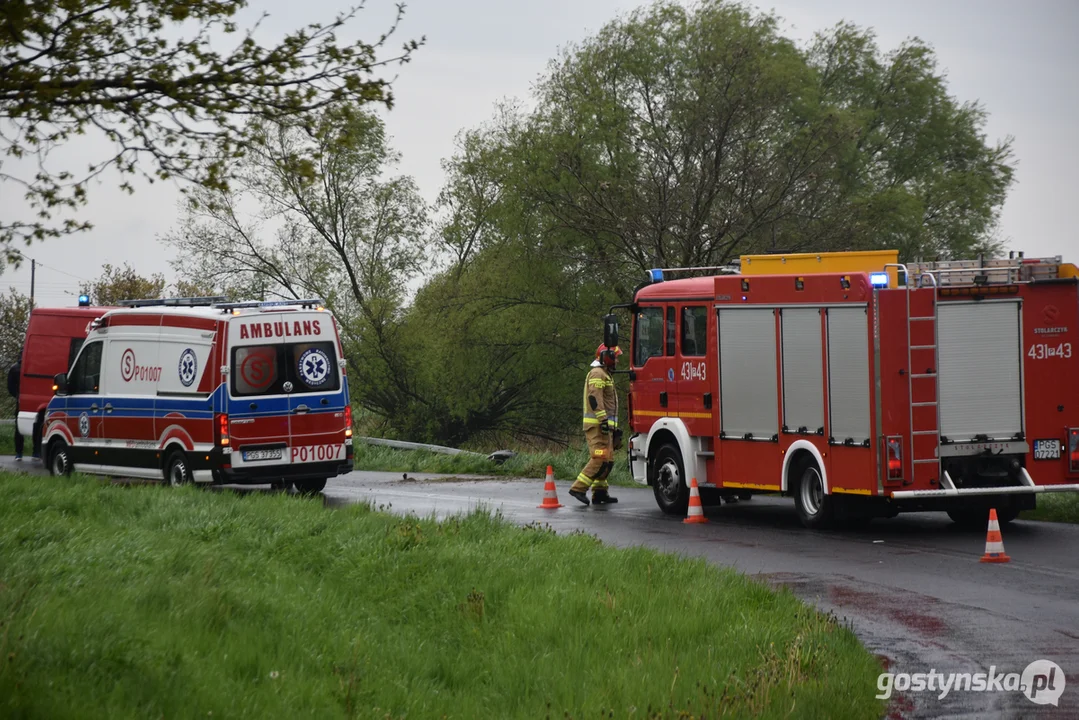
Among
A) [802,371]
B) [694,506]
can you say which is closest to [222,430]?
[694,506]

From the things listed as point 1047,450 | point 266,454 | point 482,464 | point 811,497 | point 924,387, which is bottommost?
point 482,464

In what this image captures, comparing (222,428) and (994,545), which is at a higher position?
(222,428)

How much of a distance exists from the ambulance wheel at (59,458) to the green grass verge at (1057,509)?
13.3 meters

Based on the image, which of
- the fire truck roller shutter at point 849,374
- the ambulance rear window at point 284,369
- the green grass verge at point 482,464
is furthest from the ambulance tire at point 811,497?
the green grass verge at point 482,464

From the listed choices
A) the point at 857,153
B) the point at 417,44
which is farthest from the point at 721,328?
the point at 857,153

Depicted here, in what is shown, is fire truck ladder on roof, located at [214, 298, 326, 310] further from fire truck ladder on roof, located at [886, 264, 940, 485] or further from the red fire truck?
fire truck ladder on roof, located at [886, 264, 940, 485]

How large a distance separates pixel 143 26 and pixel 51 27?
59 cm

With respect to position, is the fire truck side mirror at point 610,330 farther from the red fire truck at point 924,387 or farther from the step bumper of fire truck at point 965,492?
the step bumper of fire truck at point 965,492

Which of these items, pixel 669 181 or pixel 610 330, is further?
pixel 669 181

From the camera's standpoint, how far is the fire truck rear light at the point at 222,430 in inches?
669

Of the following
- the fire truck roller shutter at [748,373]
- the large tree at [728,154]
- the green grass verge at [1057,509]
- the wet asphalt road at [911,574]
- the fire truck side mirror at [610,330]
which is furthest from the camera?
the large tree at [728,154]

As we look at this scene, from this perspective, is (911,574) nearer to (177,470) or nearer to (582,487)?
(582,487)

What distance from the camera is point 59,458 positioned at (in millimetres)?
19688

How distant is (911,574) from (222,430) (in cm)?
938
